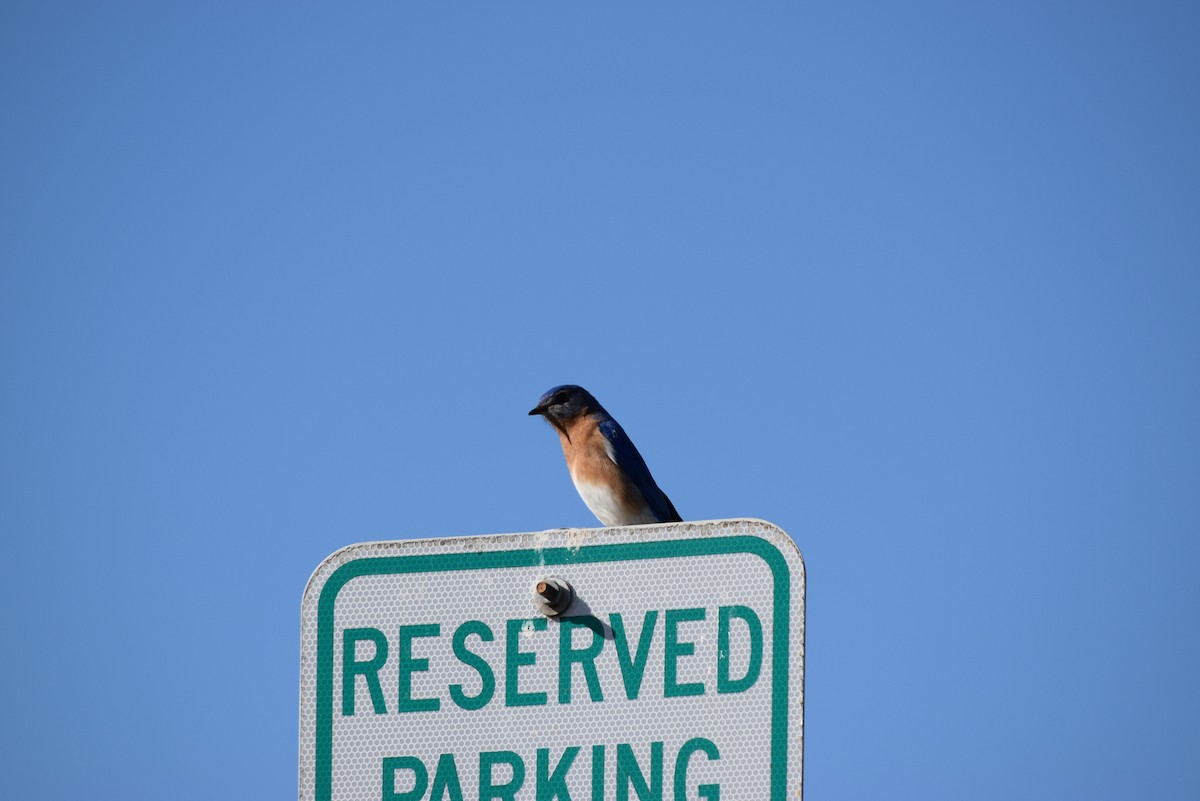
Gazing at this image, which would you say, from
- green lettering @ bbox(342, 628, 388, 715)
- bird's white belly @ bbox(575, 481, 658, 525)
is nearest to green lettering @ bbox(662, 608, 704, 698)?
green lettering @ bbox(342, 628, 388, 715)

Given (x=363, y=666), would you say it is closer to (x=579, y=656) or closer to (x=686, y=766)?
(x=579, y=656)

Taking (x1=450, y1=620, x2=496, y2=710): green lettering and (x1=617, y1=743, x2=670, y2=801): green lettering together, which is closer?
(x1=617, y1=743, x2=670, y2=801): green lettering

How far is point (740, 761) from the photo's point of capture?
2.46 meters

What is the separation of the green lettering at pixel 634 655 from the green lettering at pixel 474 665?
0.79 feet

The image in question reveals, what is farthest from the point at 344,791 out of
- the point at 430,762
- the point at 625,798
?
the point at 625,798

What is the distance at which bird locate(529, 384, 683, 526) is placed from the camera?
28.2ft

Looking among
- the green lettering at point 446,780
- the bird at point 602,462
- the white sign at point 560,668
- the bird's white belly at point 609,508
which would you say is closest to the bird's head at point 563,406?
the bird at point 602,462

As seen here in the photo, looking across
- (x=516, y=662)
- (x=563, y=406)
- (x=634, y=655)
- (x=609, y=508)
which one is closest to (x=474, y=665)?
(x=516, y=662)

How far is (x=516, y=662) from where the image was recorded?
2672mm

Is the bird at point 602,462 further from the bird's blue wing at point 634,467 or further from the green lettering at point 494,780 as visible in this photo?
the green lettering at point 494,780

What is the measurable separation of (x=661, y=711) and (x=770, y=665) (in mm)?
215

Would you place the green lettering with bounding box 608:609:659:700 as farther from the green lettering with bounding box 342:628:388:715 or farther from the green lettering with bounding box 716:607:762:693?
the green lettering with bounding box 342:628:388:715

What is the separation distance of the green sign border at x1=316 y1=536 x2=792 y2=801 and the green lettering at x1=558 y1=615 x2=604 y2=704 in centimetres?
12

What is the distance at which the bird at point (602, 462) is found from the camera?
28.2 feet
